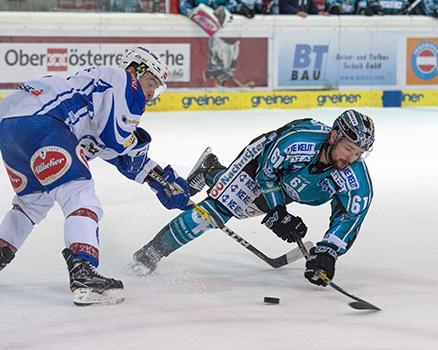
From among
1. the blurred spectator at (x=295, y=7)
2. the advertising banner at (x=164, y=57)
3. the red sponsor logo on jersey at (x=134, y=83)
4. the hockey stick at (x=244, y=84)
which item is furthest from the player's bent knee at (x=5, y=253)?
the blurred spectator at (x=295, y=7)

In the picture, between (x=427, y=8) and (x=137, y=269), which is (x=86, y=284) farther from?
(x=427, y=8)

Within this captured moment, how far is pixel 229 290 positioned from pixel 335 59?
27.5ft

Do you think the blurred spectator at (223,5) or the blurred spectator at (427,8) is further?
the blurred spectator at (427,8)

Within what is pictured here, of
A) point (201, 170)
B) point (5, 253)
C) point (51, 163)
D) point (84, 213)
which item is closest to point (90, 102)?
point (51, 163)

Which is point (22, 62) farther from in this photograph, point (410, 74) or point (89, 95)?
point (89, 95)

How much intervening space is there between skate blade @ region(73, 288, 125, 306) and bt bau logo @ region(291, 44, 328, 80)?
8.43 metres

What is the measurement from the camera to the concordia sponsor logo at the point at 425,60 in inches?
491

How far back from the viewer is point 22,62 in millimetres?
10445

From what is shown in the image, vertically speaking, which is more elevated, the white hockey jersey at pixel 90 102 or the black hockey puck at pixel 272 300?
the white hockey jersey at pixel 90 102

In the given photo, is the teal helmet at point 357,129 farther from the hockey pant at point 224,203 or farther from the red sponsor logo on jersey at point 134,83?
the red sponsor logo on jersey at point 134,83

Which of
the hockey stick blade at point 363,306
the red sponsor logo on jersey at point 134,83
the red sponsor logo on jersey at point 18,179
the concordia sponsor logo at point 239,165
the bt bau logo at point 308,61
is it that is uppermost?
the red sponsor logo on jersey at point 134,83

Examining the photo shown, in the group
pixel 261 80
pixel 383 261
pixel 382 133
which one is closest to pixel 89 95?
pixel 383 261

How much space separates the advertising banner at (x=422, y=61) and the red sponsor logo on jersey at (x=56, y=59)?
4.25 m

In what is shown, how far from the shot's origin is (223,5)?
1162 cm
